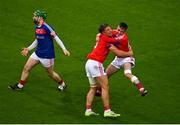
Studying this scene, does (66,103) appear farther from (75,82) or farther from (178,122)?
(178,122)

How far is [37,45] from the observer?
57.0ft

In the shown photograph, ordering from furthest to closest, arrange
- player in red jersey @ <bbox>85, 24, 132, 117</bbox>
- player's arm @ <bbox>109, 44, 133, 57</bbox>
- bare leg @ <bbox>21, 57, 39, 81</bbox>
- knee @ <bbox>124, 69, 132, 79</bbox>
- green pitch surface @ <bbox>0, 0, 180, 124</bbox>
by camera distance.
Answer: bare leg @ <bbox>21, 57, 39, 81</bbox> < knee @ <bbox>124, 69, 132, 79</bbox> < green pitch surface @ <bbox>0, 0, 180, 124</bbox> < player's arm @ <bbox>109, 44, 133, 57</bbox> < player in red jersey @ <bbox>85, 24, 132, 117</bbox>

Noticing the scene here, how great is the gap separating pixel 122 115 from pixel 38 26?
344 centimetres

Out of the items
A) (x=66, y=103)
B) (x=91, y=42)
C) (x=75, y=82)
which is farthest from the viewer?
(x=91, y=42)

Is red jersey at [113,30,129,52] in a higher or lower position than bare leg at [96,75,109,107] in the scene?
higher

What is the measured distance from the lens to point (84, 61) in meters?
20.0

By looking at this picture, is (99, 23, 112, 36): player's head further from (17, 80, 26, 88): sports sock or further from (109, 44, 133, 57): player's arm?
(17, 80, 26, 88): sports sock

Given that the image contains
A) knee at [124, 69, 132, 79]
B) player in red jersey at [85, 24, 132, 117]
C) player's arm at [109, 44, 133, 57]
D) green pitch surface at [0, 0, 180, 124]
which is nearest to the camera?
player in red jersey at [85, 24, 132, 117]

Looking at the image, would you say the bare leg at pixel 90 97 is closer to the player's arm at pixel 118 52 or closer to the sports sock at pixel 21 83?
the player's arm at pixel 118 52

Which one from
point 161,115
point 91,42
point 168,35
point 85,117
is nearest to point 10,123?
point 85,117

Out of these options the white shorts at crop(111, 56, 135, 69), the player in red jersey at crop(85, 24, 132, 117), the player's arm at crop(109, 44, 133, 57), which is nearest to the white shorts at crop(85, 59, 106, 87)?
the player in red jersey at crop(85, 24, 132, 117)

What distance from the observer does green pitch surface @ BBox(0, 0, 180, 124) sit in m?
16.3

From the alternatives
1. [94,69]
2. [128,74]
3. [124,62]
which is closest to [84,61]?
[124,62]

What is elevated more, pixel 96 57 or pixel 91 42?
pixel 91 42
